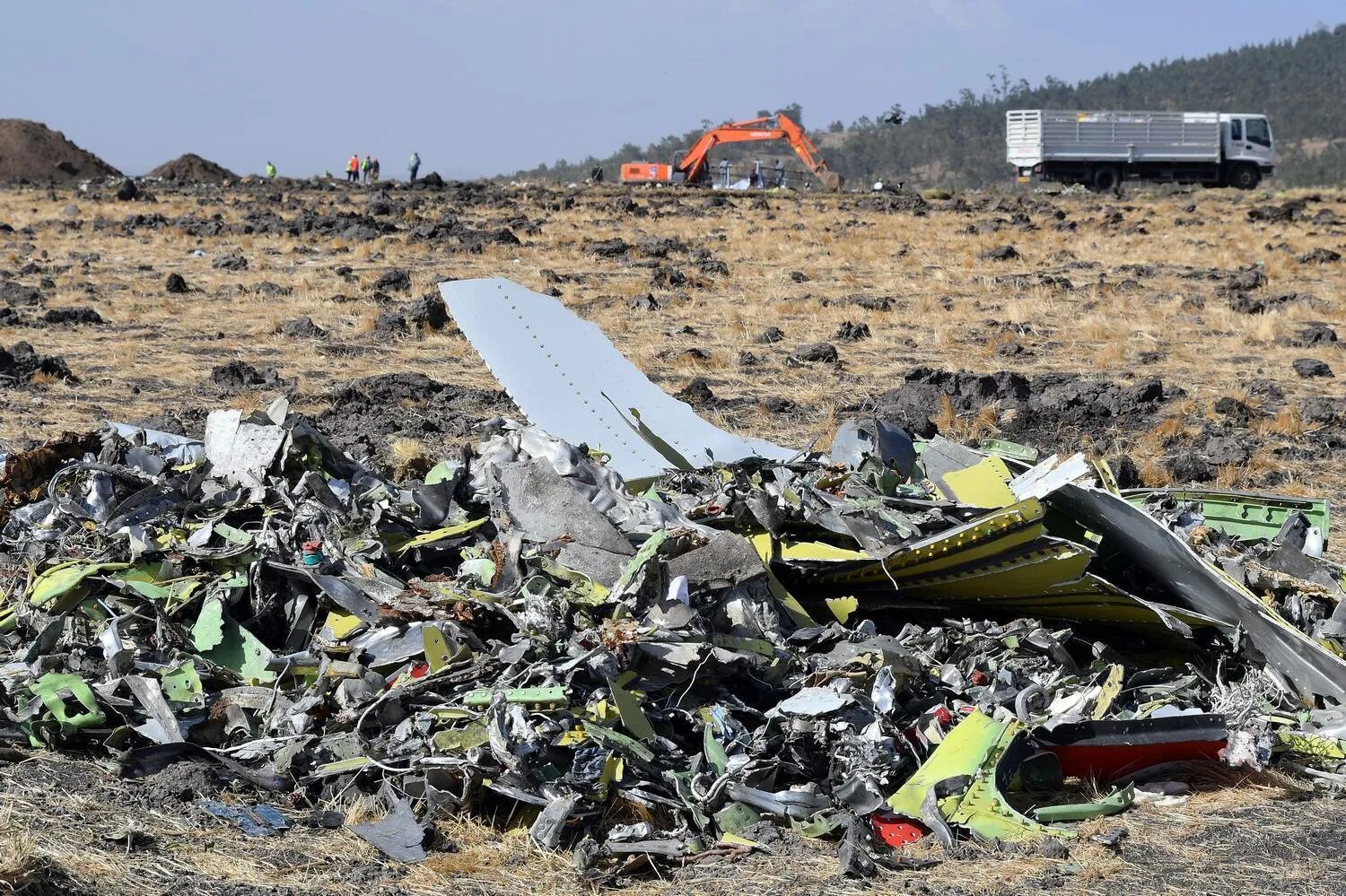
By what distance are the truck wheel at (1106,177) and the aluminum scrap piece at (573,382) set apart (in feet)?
113

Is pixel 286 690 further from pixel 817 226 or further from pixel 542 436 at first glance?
pixel 817 226

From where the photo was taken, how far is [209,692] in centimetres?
429

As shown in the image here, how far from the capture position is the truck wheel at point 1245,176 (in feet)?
124

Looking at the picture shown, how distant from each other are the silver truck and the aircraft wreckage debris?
34.7 metres

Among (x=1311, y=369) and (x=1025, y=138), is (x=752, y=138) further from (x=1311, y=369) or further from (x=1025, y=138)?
(x=1311, y=369)

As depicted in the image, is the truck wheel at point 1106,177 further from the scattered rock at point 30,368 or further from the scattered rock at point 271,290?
the scattered rock at point 30,368

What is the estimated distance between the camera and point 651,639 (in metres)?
4.12

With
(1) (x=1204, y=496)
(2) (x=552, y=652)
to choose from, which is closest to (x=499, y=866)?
(2) (x=552, y=652)

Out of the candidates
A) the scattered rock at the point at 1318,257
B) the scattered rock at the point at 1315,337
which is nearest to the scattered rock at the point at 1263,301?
the scattered rock at the point at 1315,337

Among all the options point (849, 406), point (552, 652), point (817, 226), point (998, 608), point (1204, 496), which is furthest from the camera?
point (817, 226)

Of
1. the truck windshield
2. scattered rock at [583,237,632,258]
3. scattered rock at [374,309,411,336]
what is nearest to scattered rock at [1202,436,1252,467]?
scattered rock at [374,309,411,336]

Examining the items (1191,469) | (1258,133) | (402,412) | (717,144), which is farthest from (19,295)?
(1258,133)

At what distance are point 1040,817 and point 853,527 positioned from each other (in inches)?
54.1

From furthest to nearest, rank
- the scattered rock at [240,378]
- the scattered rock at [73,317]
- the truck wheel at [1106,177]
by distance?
the truck wheel at [1106,177]
the scattered rock at [73,317]
the scattered rock at [240,378]
